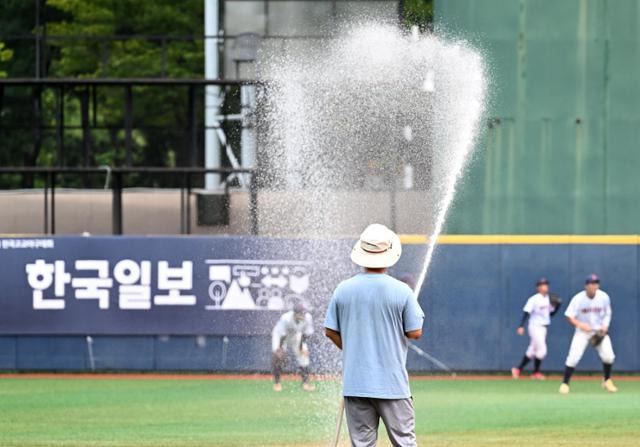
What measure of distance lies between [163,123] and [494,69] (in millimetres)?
17859

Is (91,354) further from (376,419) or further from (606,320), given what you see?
(376,419)

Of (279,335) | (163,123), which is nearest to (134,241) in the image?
(279,335)

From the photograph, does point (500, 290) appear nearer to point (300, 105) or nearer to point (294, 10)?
point (300, 105)

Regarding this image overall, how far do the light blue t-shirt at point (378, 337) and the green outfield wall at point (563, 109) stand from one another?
647 inches

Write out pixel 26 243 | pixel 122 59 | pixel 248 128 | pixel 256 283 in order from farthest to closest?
pixel 122 59, pixel 248 128, pixel 26 243, pixel 256 283

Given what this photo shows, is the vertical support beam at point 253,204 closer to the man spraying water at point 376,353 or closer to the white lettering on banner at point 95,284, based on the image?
the white lettering on banner at point 95,284

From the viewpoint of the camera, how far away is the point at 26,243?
25891 mm

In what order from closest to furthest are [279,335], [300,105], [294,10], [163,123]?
[279,335] < [300,105] < [294,10] < [163,123]

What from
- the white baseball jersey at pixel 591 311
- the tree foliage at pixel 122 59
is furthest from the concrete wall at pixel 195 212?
the tree foliage at pixel 122 59

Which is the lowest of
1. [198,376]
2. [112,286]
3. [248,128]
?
[198,376]

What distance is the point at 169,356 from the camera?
25859 millimetres

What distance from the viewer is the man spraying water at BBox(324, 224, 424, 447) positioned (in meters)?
9.05

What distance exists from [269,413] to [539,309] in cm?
804

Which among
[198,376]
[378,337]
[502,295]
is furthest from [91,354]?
[378,337]
